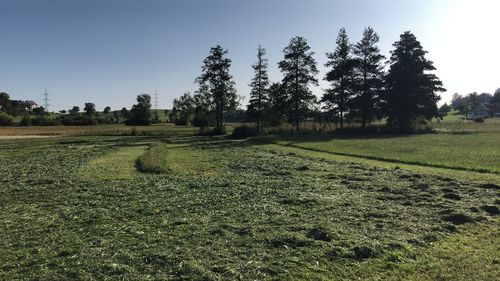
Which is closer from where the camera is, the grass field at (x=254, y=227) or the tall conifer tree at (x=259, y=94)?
the grass field at (x=254, y=227)

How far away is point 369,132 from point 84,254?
2317 inches

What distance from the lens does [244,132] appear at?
63344 millimetres

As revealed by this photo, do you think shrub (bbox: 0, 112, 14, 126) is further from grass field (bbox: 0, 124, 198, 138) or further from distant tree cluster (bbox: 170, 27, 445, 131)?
distant tree cluster (bbox: 170, 27, 445, 131)

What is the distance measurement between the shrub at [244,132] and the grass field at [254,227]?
41.8m

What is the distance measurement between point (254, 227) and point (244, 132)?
52.8m

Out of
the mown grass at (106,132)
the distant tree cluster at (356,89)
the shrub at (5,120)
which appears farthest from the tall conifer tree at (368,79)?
the shrub at (5,120)

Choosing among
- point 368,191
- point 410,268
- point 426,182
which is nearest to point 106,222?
point 410,268

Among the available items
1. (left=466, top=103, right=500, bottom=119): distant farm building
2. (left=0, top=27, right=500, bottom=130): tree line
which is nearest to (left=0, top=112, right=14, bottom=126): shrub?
(left=0, top=27, right=500, bottom=130): tree line

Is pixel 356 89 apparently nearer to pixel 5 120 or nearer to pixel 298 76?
pixel 298 76

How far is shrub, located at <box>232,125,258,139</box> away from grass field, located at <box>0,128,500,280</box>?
41815mm

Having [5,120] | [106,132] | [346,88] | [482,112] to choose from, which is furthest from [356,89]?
[482,112]

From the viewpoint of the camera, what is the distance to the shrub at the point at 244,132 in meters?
62.9

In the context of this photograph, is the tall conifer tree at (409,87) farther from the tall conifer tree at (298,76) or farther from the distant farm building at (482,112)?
the distant farm building at (482,112)

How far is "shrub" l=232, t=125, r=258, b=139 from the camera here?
206ft
